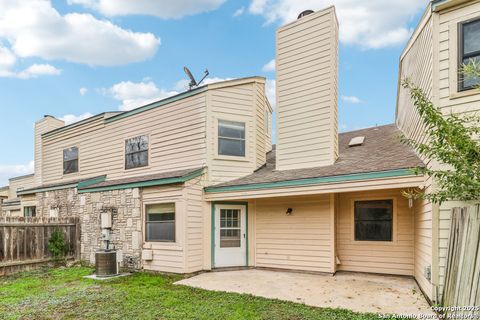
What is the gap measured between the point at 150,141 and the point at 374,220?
7.20 metres

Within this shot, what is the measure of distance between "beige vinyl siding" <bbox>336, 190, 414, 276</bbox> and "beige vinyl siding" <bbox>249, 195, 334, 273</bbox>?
0.72 meters

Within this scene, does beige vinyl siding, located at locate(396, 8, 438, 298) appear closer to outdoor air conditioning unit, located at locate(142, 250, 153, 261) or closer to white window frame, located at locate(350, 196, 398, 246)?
white window frame, located at locate(350, 196, 398, 246)

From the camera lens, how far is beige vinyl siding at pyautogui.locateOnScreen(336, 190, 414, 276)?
7523mm

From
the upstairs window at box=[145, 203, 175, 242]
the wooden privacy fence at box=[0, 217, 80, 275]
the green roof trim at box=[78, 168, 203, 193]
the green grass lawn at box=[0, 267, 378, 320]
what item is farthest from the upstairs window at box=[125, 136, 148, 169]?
the green grass lawn at box=[0, 267, 378, 320]

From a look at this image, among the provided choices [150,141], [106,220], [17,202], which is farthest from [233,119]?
[17,202]

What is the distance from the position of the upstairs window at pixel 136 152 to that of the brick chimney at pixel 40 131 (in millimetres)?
5935

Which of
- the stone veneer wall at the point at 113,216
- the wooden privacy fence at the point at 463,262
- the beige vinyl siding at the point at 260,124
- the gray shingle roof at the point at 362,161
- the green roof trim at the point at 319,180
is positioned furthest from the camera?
the beige vinyl siding at the point at 260,124

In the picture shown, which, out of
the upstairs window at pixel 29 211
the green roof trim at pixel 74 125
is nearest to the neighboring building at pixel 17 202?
the upstairs window at pixel 29 211

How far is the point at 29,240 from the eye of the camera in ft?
31.0

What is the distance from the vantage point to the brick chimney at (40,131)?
1443 centimetres

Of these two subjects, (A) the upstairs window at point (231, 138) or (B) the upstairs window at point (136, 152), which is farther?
(B) the upstairs window at point (136, 152)

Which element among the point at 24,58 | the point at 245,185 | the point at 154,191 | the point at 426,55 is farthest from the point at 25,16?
the point at 426,55

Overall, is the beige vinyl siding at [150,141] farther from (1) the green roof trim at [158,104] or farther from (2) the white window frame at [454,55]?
(2) the white window frame at [454,55]

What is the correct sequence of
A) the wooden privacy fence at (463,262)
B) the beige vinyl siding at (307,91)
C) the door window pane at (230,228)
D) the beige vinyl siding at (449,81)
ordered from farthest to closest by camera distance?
the door window pane at (230,228) → the beige vinyl siding at (307,91) → the beige vinyl siding at (449,81) → the wooden privacy fence at (463,262)
